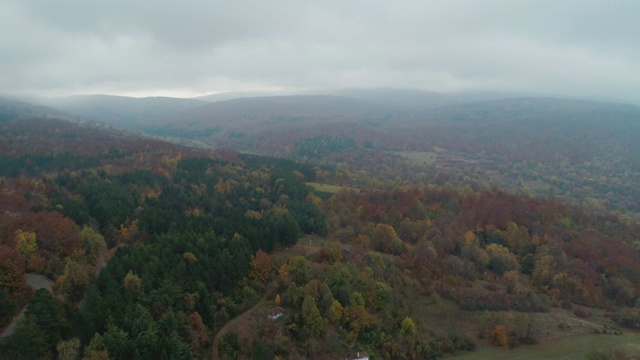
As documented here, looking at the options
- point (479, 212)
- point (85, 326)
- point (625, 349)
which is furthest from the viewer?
point (479, 212)

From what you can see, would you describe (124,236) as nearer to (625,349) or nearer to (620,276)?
(625,349)

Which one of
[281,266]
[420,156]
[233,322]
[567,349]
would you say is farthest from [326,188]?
[420,156]

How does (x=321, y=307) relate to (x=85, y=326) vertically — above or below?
below

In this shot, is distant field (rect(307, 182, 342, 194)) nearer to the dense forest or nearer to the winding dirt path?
the dense forest

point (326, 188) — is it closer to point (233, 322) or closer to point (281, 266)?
point (281, 266)

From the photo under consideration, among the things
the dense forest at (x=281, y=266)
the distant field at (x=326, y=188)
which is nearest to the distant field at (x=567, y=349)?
the dense forest at (x=281, y=266)

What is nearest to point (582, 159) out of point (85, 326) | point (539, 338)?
point (539, 338)

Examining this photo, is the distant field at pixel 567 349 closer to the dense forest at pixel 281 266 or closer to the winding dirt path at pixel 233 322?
the dense forest at pixel 281 266
